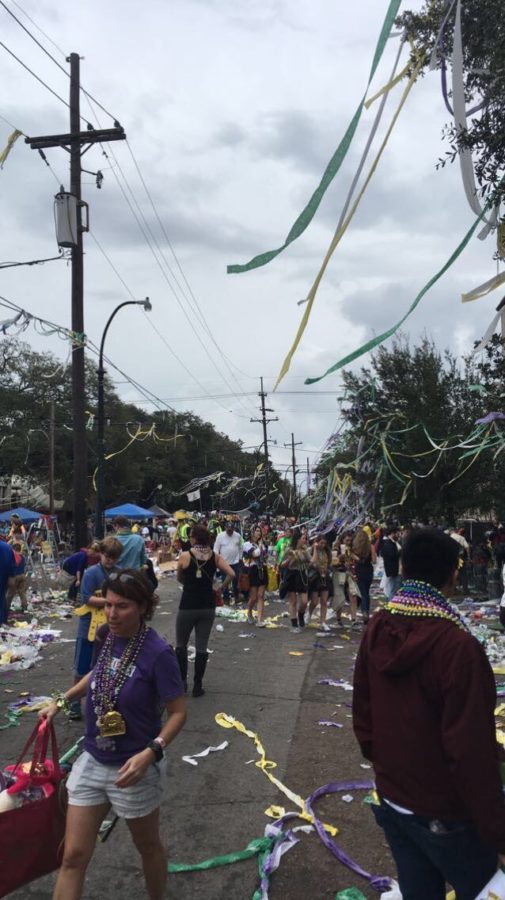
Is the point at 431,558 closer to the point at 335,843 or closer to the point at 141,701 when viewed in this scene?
the point at 141,701

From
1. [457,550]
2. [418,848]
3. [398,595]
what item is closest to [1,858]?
[418,848]

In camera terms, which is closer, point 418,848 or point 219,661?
point 418,848

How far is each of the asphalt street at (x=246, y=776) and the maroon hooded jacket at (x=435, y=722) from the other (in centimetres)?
162

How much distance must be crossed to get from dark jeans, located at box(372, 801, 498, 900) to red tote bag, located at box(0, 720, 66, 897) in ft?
4.35

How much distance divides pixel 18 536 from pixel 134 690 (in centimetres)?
1362

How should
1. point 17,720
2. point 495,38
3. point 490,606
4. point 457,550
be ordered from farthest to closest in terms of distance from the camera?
1. point 490,606
2. point 17,720
3. point 495,38
4. point 457,550

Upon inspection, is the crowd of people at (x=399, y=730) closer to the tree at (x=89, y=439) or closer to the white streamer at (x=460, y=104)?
the white streamer at (x=460, y=104)

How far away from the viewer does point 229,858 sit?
3619 millimetres

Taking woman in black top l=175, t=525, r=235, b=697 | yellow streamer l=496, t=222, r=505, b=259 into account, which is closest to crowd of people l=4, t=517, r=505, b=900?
yellow streamer l=496, t=222, r=505, b=259

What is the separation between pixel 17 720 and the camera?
595cm

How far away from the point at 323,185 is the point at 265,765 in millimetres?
3978

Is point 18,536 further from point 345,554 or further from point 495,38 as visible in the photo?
point 495,38

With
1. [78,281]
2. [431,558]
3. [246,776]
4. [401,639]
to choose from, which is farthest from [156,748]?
[78,281]

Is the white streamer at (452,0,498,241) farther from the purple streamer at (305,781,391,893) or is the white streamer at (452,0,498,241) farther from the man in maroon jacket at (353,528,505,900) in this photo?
the purple streamer at (305,781,391,893)
